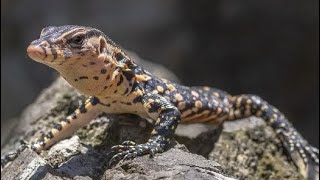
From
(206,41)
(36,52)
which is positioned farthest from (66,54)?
(206,41)

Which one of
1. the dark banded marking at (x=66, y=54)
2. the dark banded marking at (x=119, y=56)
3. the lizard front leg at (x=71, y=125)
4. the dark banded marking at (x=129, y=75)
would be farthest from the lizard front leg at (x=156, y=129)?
the dark banded marking at (x=66, y=54)

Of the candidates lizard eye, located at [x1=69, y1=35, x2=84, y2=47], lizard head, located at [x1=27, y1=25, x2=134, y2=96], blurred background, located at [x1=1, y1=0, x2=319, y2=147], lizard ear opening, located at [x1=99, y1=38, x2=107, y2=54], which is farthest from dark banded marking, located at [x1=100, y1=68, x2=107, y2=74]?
blurred background, located at [x1=1, y1=0, x2=319, y2=147]

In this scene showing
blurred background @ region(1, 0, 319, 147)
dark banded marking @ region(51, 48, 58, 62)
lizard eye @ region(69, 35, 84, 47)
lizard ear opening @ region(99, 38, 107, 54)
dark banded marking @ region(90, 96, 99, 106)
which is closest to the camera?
dark banded marking @ region(51, 48, 58, 62)

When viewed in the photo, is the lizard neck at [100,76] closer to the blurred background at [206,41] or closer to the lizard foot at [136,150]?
the lizard foot at [136,150]

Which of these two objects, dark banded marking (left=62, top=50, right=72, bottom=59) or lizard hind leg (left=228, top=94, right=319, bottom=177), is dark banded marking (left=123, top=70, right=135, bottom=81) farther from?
lizard hind leg (left=228, top=94, right=319, bottom=177)

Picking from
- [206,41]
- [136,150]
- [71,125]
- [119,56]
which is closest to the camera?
[136,150]

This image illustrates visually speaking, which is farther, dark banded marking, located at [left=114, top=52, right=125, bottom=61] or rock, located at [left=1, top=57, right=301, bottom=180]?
dark banded marking, located at [left=114, top=52, right=125, bottom=61]

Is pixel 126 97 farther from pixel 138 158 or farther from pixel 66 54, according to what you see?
pixel 66 54
